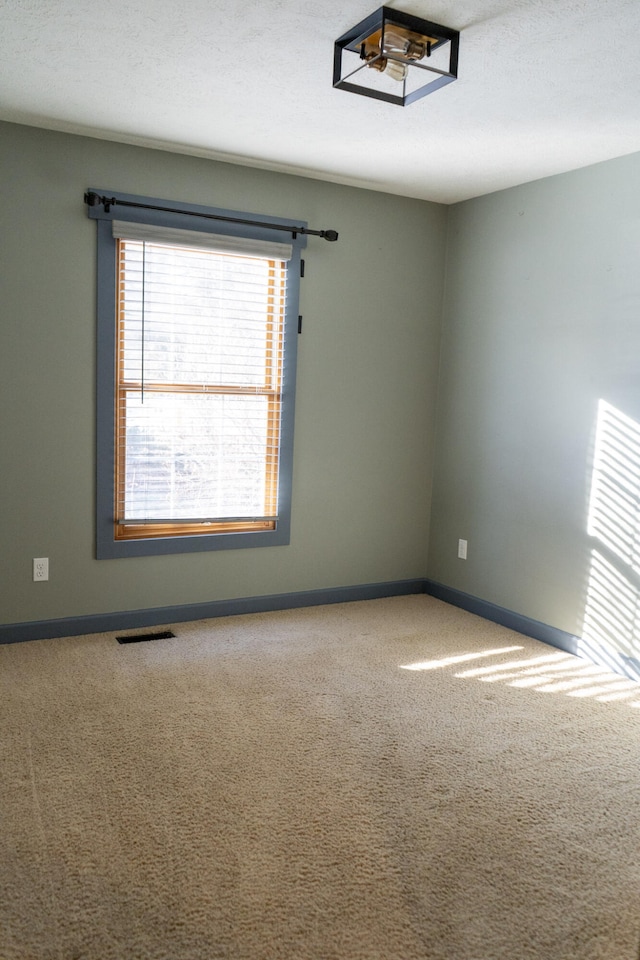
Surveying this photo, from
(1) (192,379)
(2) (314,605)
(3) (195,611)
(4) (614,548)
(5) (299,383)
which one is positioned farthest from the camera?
(2) (314,605)

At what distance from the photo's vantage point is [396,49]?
2.35 m

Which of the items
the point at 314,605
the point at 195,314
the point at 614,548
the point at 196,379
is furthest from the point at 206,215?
the point at 614,548

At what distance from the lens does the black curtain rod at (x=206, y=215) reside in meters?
3.53

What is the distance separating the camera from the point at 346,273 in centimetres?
431

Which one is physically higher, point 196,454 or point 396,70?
point 396,70

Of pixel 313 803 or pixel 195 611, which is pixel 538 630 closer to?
pixel 195 611

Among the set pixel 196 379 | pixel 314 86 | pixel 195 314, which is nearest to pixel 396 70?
pixel 314 86

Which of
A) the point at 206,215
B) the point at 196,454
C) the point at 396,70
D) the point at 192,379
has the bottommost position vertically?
the point at 196,454

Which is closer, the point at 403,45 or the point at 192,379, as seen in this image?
the point at 403,45

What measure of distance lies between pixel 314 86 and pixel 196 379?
62.7 inches

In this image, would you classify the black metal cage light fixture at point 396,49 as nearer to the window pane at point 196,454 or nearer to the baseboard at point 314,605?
the window pane at point 196,454

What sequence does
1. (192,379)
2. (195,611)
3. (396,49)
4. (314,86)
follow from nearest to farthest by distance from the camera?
1. (396,49)
2. (314,86)
3. (192,379)
4. (195,611)

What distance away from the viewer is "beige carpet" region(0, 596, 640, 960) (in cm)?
182

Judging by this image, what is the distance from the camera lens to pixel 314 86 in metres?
2.81
